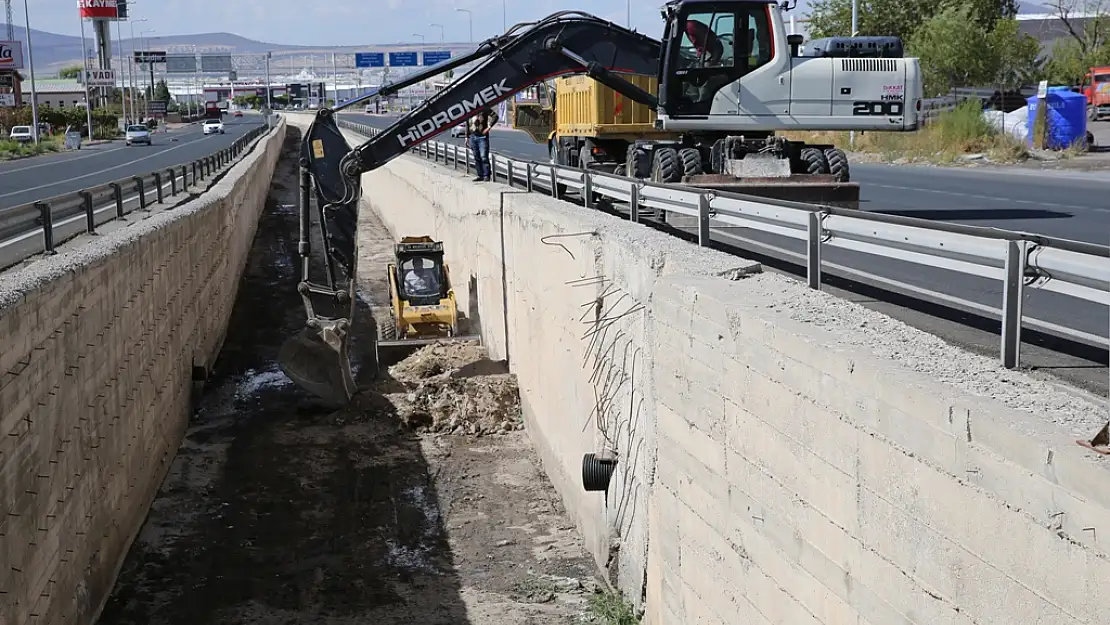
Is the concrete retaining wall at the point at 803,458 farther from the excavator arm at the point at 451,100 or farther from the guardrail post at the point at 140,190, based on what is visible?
the guardrail post at the point at 140,190

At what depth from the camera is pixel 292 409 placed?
1709 centimetres

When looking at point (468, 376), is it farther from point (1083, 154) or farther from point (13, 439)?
point (1083, 154)

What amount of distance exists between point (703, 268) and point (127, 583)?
18.2 feet

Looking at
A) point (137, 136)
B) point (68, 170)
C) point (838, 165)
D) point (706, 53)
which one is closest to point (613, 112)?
point (706, 53)

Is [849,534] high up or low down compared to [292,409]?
up

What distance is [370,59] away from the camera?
577ft

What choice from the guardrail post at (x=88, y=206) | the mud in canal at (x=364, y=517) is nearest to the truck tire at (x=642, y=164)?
the mud in canal at (x=364, y=517)

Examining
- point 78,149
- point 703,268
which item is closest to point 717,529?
point 703,268

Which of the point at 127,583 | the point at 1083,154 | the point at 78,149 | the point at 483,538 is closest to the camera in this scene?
the point at 127,583

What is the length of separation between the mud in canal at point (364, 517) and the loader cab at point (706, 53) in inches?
179

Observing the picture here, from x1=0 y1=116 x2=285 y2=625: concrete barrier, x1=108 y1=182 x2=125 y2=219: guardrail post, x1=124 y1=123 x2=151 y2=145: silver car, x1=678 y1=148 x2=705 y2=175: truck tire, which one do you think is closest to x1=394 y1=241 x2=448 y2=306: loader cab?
x1=108 y1=182 x2=125 y2=219: guardrail post

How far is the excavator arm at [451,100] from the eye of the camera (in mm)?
17828

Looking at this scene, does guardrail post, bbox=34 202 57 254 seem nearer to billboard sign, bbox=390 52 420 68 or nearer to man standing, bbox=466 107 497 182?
man standing, bbox=466 107 497 182

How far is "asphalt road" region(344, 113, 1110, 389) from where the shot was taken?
9.20 meters
